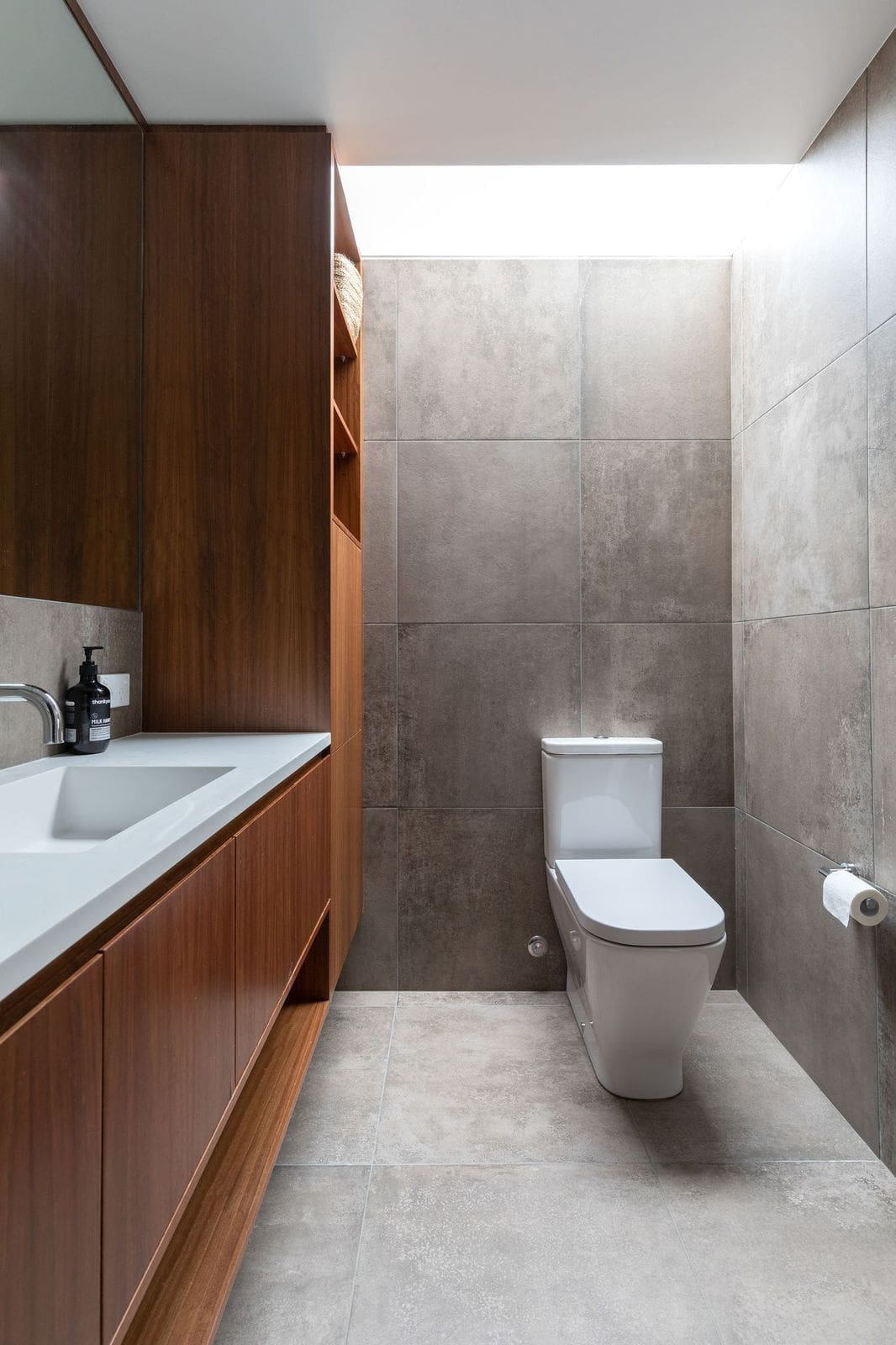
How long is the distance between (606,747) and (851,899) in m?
0.83

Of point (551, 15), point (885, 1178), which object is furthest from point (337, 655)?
point (885, 1178)

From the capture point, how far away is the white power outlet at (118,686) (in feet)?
5.61

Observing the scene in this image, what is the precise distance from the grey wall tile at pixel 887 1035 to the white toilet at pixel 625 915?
0.32 m

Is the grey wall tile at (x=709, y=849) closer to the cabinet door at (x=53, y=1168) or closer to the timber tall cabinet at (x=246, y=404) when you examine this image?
the timber tall cabinet at (x=246, y=404)

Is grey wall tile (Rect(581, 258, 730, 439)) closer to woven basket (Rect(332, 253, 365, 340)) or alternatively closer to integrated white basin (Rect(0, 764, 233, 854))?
woven basket (Rect(332, 253, 365, 340))

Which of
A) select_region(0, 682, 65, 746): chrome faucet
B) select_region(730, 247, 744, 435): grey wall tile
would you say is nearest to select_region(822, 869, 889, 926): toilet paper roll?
select_region(730, 247, 744, 435): grey wall tile

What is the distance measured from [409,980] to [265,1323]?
1237 millimetres

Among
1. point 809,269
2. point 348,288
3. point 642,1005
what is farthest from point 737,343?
point 642,1005

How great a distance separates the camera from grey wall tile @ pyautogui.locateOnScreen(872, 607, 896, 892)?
1.60 m

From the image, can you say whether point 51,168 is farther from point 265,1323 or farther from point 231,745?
point 265,1323

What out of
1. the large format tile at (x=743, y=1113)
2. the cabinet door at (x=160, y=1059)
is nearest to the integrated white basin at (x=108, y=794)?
the cabinet door at (x=160, y=1059)

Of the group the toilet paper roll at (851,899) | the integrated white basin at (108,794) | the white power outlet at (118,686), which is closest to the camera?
the integrated white basin at (108,794)

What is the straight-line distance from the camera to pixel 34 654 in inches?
57.8

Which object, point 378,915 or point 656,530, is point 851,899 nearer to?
point 656,530
